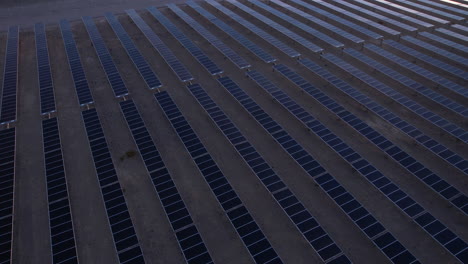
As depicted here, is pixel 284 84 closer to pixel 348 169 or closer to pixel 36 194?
pixel 348 169

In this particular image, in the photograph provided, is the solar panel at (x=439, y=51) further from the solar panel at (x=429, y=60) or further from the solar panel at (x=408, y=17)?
the solar panel at (x=408, y=17)

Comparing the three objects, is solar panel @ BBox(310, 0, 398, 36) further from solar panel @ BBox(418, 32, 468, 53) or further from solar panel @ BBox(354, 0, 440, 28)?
solar panel @ BBox(354, 0, 440, 28)

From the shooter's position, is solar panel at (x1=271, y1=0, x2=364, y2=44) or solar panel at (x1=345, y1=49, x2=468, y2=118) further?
solar panel at (x1=271, y1=0, x2=364, y2=44)

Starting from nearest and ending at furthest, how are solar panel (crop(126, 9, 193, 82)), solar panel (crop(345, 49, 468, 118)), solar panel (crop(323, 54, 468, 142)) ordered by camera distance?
solar panel (crop(323, 54, 468, 142)), solar panel (crop(345, 49, 468, 118)), solar panel (crop(126, 9, 193, 82))

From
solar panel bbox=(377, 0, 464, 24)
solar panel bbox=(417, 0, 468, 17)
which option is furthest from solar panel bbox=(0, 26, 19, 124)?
solar panel bbox=(417, 0, 468, 17)

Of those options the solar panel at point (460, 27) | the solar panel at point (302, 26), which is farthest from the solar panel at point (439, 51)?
the solar panel at point (302, 26)

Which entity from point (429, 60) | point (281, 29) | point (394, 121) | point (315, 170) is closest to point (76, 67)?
point (281, 29)

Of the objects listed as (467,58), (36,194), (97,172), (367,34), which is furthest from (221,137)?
(467,58)
